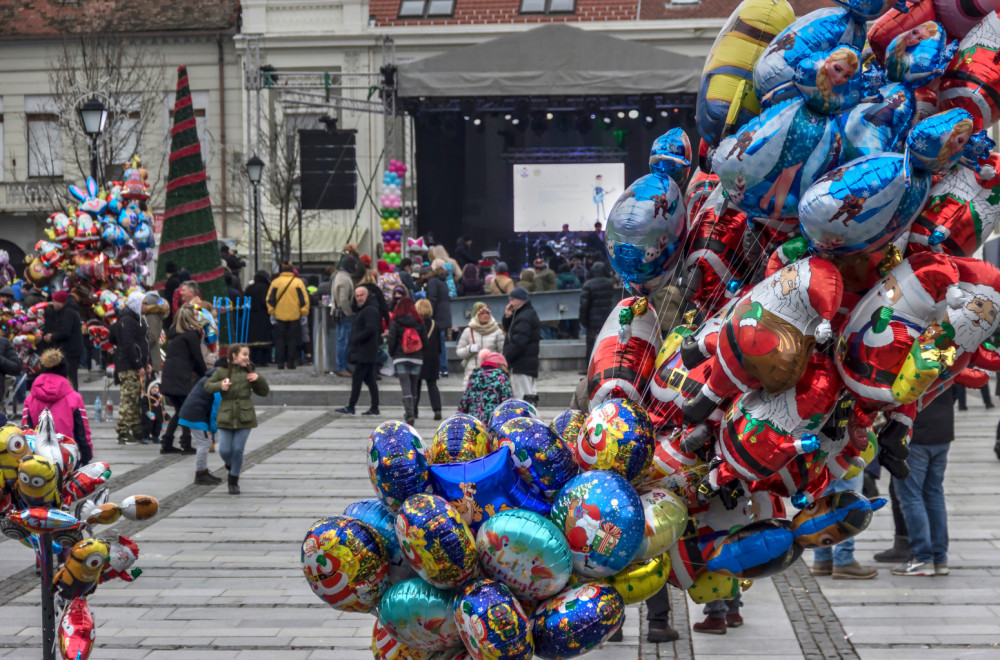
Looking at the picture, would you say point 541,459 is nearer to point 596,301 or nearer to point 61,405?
point 61,405

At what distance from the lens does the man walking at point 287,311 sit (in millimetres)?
20281

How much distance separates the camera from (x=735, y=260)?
5168mm

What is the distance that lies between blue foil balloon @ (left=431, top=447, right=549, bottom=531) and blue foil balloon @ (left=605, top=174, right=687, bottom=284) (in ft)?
3.15

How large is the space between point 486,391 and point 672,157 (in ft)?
15.0

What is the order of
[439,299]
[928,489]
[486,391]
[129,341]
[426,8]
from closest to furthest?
[928,489] → [486,391] → [129,341] → [439,299] → [426,8]

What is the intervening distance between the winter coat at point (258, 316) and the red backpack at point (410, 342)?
21.4 ft

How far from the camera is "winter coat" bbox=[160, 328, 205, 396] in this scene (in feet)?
43.6

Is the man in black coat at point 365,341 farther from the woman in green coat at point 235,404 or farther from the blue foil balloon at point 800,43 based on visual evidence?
the blue foil balloon at point 800,43

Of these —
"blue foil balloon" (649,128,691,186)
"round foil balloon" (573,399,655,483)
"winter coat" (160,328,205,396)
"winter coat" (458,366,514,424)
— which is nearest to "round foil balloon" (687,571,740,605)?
"round foil balloon" (573,399,655,483)

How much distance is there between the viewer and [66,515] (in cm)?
650

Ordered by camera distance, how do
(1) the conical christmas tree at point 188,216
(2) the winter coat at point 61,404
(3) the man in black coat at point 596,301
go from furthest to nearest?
(1) the conical christmas tree at point 188,216 < (3) the man in black coat at point 596,301 < (2) the winter coat at point 61,404

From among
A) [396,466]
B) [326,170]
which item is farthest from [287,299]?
[396,466]

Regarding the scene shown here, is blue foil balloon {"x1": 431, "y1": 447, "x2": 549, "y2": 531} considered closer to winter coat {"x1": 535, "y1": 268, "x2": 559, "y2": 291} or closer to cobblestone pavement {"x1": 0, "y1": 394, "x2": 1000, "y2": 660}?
cobblestone pavement {"x1": 0, "y1": 394, "x2": 1000, "y2": 660}

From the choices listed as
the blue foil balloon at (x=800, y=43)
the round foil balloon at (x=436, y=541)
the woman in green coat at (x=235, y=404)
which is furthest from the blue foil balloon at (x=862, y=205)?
the woman in green coat at (x=235, y=404)
